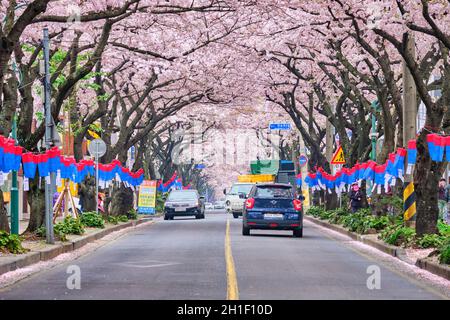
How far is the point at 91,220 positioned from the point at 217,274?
18.9 metres

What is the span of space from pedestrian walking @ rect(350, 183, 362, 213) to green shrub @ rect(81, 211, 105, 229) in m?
9.70

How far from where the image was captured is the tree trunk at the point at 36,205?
92.1 feet

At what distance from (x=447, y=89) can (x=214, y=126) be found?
52.6 metres

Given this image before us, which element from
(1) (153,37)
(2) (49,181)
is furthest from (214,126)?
(2) (49,181)

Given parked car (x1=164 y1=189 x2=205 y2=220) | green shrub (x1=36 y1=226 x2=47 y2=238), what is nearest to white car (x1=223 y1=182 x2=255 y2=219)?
parked car (x1=164 y1=189 x2=205 y2=220)

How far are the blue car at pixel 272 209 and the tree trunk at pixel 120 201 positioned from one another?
1616 cm

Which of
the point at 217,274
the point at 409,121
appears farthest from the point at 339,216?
the point at 217,274

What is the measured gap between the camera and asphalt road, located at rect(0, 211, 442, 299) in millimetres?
14852

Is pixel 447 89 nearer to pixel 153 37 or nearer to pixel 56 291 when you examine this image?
pixel 56 291

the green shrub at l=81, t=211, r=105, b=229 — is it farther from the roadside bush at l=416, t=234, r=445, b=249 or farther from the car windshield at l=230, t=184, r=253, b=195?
the car windshield at l=230, t=184, r=253, b=195

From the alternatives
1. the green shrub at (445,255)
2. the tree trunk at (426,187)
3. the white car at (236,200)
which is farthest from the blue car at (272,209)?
the white car at (236,200)
